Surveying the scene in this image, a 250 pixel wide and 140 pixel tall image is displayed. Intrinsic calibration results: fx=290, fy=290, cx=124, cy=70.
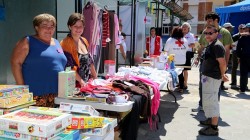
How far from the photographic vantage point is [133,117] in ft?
8.68

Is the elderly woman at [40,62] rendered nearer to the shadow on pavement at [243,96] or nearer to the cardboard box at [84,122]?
the cardboard box at [84,122]

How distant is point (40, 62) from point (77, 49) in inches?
25.5

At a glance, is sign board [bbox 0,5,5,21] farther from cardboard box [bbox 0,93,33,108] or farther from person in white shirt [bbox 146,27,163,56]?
person in white shirt [bbox 146,27,163,56]

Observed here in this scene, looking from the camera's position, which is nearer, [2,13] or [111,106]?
[111,106]

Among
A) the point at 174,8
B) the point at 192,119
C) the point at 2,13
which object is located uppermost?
the point at 174,8

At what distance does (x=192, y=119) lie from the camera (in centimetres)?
467

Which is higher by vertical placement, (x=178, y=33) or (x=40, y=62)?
(x=178, y=33)

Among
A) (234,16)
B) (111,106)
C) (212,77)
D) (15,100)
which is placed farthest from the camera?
(234,16)

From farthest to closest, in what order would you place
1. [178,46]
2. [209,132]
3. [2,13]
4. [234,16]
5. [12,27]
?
[234,16] → [178,46] → [12,27] → [2,13] → [209,132]

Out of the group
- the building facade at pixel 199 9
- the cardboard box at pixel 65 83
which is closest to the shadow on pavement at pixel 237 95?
the cardboard box at pixel 65 83

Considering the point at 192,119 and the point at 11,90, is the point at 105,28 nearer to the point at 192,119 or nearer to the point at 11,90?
the point at 192,119

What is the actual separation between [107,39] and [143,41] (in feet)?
14.4

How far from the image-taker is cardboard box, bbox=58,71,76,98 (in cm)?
243

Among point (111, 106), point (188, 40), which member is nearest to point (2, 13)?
point (111, 106)
